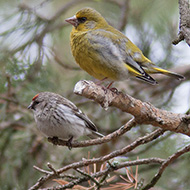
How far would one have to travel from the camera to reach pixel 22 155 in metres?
3.78

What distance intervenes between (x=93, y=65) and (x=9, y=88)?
114 cm

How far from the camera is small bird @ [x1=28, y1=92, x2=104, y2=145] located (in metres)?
3.24

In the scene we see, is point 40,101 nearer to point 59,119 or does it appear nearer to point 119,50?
point 59,119

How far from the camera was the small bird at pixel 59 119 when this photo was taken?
3242 millimetres

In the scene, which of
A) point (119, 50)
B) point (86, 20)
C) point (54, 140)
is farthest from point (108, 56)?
point (54, 140)

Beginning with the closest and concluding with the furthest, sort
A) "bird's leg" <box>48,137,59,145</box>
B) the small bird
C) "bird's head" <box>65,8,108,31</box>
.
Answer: "bird's leg" <box>48,137,59,145</box>, the small bird, "bird's head" <box>65,8,108,31</box>

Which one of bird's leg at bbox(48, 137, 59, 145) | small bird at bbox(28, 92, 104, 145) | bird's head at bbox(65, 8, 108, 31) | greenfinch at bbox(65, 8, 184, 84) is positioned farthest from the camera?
bird's head at bbox(65, 8, 108, 31)

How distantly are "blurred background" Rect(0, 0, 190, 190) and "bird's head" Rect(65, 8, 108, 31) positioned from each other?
67 centimetres

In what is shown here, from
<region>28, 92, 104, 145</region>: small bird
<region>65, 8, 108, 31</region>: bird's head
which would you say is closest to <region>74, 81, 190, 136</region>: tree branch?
<region>28, 92, 104, 145</region>: small bird

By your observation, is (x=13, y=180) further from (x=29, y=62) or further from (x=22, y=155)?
(x=29, y=62)

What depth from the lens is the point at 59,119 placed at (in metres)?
3.33

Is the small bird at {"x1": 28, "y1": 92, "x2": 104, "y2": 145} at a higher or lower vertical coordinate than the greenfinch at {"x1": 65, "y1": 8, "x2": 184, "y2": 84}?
lower

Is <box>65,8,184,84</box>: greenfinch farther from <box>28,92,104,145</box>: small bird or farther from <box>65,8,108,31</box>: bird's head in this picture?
<box>28,92,104,145</box>: small bird

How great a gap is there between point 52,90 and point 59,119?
864 millimetres
